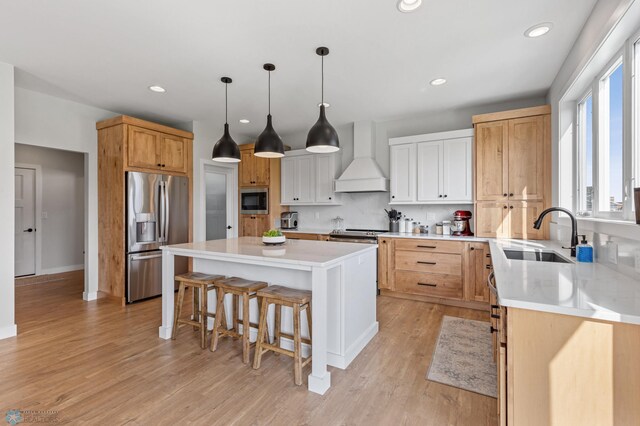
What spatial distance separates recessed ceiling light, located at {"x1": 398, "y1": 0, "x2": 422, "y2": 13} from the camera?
203 centimetres

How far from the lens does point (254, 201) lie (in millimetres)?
5523

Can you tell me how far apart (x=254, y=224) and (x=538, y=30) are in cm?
461

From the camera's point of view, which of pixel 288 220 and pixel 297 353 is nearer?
pixel 297 353

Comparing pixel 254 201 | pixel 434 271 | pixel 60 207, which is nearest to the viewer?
pixel 434 271

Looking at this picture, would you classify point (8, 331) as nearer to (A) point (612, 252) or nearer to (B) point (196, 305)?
(B) point (196, 305)

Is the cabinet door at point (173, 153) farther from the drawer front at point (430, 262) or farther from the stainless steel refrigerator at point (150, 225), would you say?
the drawer front at point (430, 262)

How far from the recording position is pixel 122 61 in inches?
113

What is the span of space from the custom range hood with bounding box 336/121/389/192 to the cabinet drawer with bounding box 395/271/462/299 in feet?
4.46

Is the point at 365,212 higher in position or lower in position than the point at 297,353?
higher

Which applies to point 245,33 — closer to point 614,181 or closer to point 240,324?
point 240,324

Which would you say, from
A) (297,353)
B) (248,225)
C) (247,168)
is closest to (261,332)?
(297,353)

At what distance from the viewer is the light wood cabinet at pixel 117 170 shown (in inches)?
157

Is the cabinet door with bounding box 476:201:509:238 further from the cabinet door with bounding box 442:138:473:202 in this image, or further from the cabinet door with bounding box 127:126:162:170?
the cabinet door with bounding box 127:126:162:170

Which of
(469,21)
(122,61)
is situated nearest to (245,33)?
(122,61)
